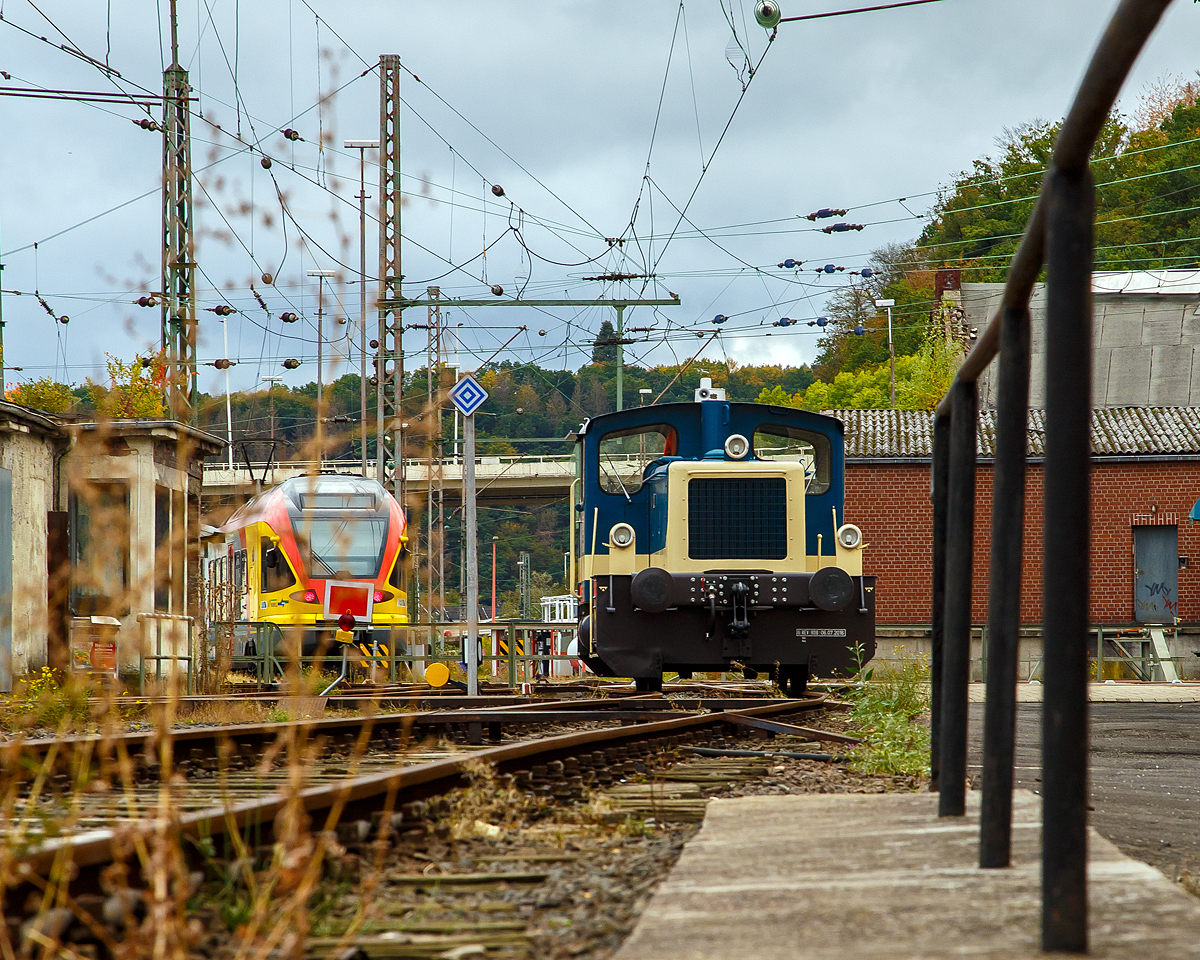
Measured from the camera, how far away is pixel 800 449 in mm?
13570

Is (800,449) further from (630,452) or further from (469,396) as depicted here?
(469,396)

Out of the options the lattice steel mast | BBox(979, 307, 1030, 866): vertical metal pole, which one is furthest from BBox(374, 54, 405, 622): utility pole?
BBox(979, 307, 1030, 866): vertical metal pole

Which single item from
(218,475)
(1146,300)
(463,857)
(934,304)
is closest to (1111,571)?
(1146,300)

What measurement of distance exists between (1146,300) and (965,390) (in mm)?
38575

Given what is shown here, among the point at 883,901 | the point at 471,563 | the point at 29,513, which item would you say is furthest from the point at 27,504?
the point at 883,901

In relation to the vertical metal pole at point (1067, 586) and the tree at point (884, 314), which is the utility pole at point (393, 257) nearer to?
the vertical metal pole at point (1067, 586)

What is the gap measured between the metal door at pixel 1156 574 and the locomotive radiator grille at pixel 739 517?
54.4 feet

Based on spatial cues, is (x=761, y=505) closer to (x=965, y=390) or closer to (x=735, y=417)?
(x=735, y=417)

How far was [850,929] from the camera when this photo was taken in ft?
8.77

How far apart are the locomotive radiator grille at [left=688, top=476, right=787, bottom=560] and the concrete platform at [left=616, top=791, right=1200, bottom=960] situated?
28.2 ft

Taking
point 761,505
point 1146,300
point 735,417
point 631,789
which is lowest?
point 631,789

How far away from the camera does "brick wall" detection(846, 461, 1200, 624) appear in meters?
26.3

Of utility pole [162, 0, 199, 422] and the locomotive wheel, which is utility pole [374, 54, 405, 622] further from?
the locomotive wheel

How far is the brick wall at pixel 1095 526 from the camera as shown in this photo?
26344 millimetres
